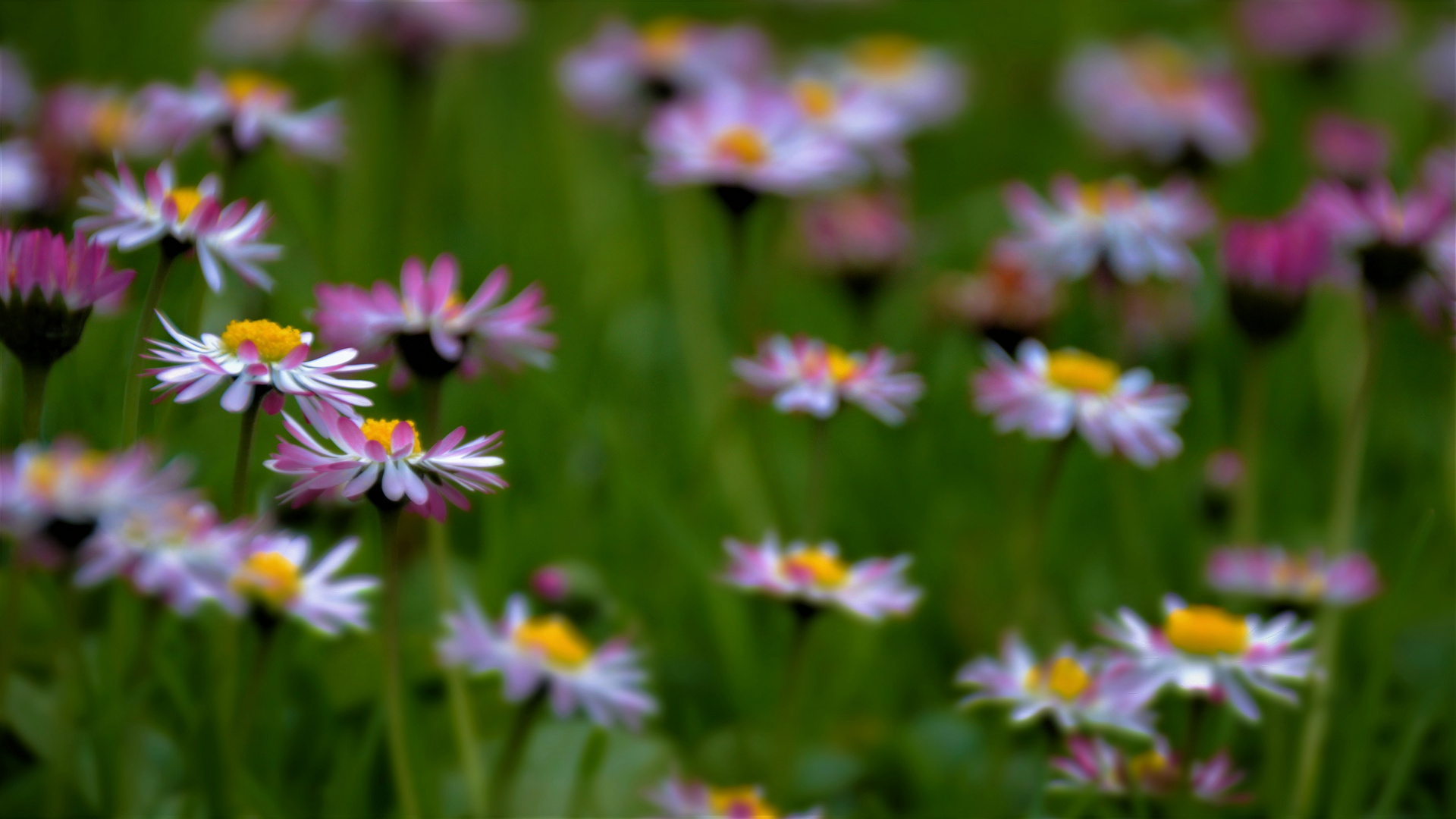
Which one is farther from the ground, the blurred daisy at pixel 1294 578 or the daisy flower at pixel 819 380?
the daisy flower at pixel 819 380

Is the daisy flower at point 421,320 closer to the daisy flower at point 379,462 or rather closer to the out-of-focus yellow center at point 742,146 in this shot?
the daisy flower at point 379,462

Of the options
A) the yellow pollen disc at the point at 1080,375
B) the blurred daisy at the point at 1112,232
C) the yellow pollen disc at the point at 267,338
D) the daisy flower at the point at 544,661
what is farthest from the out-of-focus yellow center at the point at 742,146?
the yellow pollen disc at the point at 267,338

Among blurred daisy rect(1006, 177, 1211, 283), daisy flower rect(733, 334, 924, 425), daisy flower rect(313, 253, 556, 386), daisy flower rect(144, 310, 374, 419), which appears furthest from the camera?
blurred daisy rect(1006, 177, 1211, 283)

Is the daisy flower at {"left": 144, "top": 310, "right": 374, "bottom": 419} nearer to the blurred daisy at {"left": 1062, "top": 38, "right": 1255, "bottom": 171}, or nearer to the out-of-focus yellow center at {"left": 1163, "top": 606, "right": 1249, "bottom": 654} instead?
the out-of-focus yellow center at {"left": 1163, "top": 606, "right": 1249, "bottom": 654}

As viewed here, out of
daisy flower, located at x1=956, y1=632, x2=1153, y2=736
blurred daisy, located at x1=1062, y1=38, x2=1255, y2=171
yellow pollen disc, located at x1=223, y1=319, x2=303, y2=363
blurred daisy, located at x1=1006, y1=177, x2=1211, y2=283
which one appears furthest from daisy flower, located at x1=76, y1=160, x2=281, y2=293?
blurred daisy, located at x1=1062, y1=38, x2=1255, y2=171

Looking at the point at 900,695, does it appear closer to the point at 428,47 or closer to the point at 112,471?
the point at 112,471
